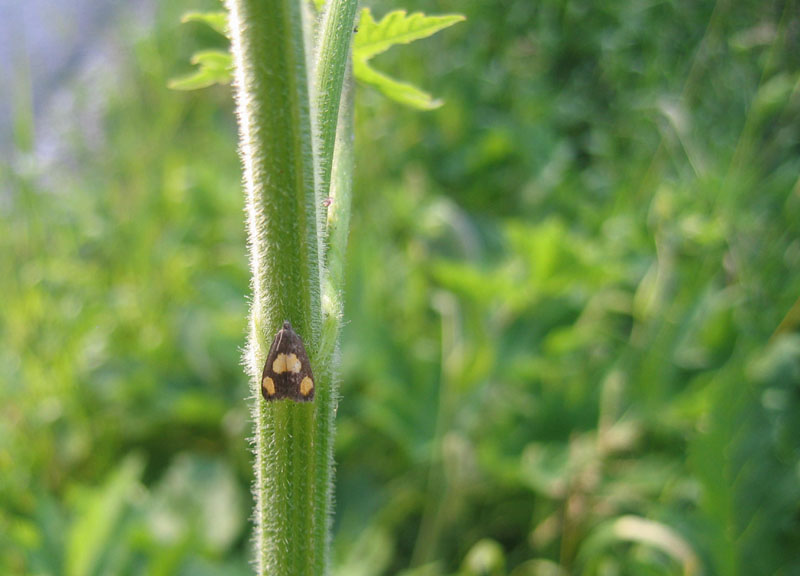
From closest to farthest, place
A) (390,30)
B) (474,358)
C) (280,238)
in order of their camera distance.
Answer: (280,238), (390,30), (474,358)

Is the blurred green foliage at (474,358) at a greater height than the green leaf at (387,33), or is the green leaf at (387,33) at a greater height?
the green leaf at (387,33)

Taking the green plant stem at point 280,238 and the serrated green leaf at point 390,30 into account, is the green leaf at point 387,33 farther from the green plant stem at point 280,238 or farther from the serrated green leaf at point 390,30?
the green plant stem at point 280,238

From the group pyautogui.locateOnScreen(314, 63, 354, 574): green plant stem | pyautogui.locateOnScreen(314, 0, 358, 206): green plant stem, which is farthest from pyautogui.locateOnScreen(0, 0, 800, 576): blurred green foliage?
pyautogui.locateOnScreen(314, 0, 358, 206): green plant stem

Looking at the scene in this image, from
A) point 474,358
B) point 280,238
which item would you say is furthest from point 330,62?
point 474,358

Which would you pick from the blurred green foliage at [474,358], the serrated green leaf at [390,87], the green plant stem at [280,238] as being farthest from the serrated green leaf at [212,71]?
the blurred green foliage at [474,358]

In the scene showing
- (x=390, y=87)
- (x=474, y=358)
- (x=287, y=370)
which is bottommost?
(x=474, y=358)

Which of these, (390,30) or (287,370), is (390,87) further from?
(287,370)

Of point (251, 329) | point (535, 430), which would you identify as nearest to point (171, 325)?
point (535, 430)
